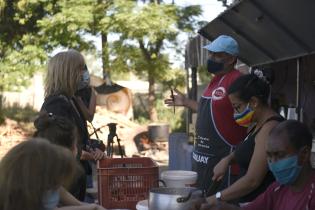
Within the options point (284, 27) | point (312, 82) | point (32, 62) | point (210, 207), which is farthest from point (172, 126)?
point (210, 207)

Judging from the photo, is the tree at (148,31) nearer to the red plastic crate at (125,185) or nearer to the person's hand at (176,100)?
the person's hand at (176,100)

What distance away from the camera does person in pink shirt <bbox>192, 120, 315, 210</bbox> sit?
2.67m

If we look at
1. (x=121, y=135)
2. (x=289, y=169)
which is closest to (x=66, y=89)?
(x=289, y=169)

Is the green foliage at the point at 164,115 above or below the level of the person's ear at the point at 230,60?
above

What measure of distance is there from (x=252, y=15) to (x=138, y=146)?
37.2 feet

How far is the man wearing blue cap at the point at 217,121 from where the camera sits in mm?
3920

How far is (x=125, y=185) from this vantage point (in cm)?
332

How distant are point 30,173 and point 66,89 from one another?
1.68m

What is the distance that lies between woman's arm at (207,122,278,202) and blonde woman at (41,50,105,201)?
1026 mm

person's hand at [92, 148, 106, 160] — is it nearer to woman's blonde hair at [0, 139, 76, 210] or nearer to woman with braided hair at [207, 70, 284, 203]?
woman with braided hair at [207, 70, 284, 203]

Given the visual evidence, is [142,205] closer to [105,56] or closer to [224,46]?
[224,46]

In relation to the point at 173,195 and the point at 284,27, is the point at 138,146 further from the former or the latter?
the point at 173,195

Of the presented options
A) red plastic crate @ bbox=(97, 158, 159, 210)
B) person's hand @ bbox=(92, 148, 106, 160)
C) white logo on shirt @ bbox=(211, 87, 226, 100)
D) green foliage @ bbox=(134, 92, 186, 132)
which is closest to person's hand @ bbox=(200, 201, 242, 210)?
red plastic crate @ bbox=(97, 158, 159, 210)

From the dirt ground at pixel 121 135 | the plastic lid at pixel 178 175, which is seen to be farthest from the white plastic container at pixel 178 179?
the dirt ground at pixel 121 135
